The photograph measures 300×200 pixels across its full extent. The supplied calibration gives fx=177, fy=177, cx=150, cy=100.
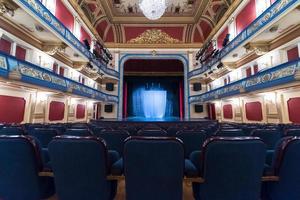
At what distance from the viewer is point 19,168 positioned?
4.52ft

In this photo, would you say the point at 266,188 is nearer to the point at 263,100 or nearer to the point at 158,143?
the point at 158,143

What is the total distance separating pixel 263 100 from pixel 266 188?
7672mm

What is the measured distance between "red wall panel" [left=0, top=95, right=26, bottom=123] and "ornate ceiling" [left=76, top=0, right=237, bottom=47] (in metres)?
6.86

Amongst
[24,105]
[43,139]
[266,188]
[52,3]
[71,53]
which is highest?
[52,3]

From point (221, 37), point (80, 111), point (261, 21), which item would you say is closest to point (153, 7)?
point (261, 21)

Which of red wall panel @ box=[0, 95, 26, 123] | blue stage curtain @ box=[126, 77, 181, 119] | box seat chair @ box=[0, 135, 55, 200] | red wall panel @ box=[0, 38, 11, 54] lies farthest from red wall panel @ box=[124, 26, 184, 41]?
box seat chair @ box=[0, 135, 55, 200]

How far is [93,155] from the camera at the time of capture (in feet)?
4.15

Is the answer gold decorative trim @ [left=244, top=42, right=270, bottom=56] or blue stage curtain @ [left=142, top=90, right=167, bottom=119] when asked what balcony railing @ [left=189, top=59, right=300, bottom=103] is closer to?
gold decorative trim @ [left=244, top=42, right=270, bottom=56]

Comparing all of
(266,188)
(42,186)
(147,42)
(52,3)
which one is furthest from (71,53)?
→ (266,188)

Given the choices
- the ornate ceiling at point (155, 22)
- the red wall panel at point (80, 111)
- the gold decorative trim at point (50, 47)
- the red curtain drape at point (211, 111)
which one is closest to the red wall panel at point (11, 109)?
the gold decorative trim at point (50, 47)

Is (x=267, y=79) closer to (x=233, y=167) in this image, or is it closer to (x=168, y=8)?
(x=233, y=167)

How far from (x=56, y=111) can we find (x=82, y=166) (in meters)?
8.41

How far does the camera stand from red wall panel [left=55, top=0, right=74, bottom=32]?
8.27 metres

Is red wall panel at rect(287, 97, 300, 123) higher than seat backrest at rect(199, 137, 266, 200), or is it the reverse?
red wall panel at rect(287, 97, 300, 123)
